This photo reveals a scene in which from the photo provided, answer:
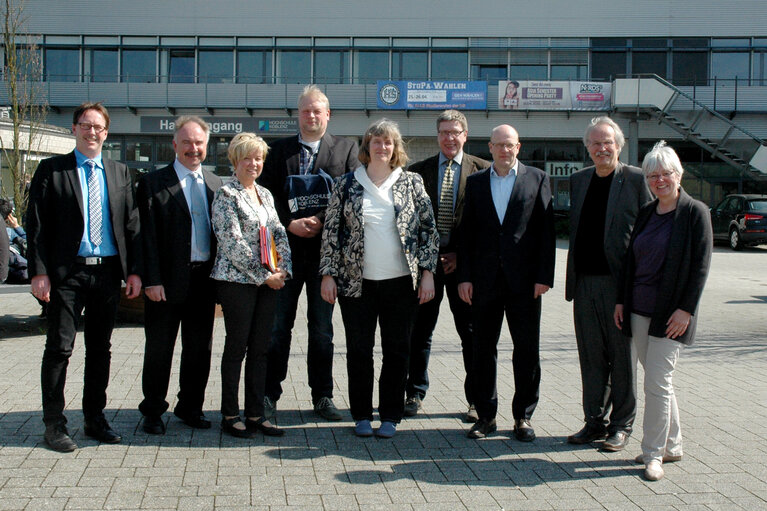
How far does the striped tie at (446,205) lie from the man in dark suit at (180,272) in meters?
1.66

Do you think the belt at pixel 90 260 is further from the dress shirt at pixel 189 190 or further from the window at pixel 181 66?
the window at pixel 181 66

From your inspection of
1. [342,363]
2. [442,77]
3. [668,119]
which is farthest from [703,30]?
[342,363]

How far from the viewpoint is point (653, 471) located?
4555 millimetres

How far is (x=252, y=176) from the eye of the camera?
17.6ft

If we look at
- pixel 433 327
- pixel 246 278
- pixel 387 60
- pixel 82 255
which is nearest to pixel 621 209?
pixel 433 327

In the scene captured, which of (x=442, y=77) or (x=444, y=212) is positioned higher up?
(x=442, y=77)

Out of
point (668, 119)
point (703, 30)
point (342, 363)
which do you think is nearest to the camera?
point (342, 363)

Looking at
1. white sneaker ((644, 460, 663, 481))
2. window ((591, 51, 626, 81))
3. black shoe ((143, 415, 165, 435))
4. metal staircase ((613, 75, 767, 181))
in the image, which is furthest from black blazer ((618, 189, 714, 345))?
window ((591, 51, 626, 81))

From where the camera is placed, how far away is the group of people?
4.97 meters

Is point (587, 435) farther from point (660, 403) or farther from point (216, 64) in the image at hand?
point (216, 64)

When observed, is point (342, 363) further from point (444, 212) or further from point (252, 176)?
point (252, 176)

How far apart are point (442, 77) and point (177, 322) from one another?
100ft

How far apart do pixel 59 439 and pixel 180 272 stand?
1269 millimetres

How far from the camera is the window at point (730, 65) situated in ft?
112
